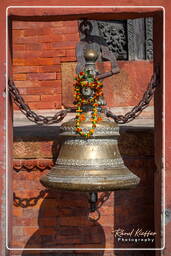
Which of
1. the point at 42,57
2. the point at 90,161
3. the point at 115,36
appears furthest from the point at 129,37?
the point at 90,161

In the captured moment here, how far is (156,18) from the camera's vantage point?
3.91 metres

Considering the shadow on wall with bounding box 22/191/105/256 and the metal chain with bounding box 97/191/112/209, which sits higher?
the metal chain with bounding box 97/191/112/209

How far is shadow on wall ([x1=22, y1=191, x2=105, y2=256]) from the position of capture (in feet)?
14.2

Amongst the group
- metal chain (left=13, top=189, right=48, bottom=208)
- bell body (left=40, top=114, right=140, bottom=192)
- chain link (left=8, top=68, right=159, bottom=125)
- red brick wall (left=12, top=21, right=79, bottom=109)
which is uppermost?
red brick wall (left=12, top=21, right=79, bottom=109)

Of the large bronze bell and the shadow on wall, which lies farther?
the shadow on wall

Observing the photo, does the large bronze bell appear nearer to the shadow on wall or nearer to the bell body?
the bell body

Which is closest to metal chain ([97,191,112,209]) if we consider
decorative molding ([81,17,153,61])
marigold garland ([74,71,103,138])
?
marigold garland ([74,71,103,138])

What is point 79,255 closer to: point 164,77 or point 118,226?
point 118,226

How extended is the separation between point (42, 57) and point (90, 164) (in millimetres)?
2204

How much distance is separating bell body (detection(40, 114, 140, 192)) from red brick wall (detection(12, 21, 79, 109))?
1797mm

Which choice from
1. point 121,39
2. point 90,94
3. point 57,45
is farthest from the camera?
point 121,39

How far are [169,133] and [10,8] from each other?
4.03ft

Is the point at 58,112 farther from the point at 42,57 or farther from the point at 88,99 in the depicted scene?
the point at 42,57

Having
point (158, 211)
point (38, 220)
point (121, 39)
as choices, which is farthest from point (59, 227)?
point (121, 39)
